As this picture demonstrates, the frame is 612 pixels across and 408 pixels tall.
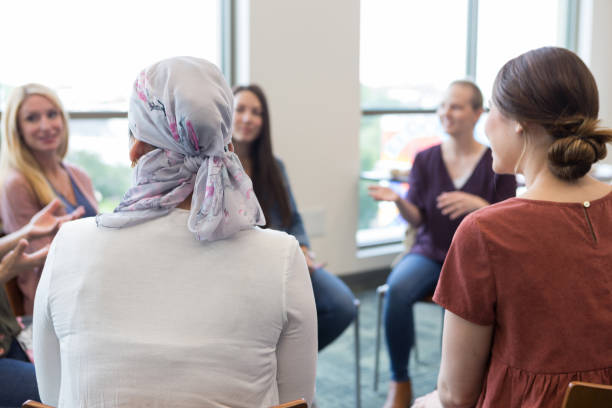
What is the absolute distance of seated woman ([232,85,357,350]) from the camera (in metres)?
2.55

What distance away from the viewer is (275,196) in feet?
8.67

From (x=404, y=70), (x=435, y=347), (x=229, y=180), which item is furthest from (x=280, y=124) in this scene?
(x=229, y=180)

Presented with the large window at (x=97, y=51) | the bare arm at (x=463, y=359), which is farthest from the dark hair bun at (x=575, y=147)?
the large window at (x=97, y=51)

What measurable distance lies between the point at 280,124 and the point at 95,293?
283cm

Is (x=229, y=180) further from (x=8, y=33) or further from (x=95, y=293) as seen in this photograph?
(x=8, y=33)

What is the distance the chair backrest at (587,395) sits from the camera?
3.41 ft

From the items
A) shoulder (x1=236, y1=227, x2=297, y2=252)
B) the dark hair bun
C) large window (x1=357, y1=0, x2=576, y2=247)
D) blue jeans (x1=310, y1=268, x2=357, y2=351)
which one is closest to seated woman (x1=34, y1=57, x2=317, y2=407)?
shoulder (x1=236, y1=227, x2=297, y2=252)

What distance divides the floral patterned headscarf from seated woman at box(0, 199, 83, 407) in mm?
685

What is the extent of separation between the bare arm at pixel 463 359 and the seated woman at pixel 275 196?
122cm

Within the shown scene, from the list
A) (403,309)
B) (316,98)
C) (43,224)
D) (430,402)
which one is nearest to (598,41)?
(316,98)

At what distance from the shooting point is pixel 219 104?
1104 millimetres

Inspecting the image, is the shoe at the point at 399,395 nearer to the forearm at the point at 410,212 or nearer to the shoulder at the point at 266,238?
the forearm at the point at 410,212

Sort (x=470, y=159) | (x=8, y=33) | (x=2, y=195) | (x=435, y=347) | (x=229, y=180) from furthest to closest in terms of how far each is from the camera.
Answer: (x=435, y=347) < (x=8, y=33) < (x=470, y=159) < (x=2, y=195) < (x=229, y=180)

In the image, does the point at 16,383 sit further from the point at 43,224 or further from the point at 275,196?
the point at 275,196
